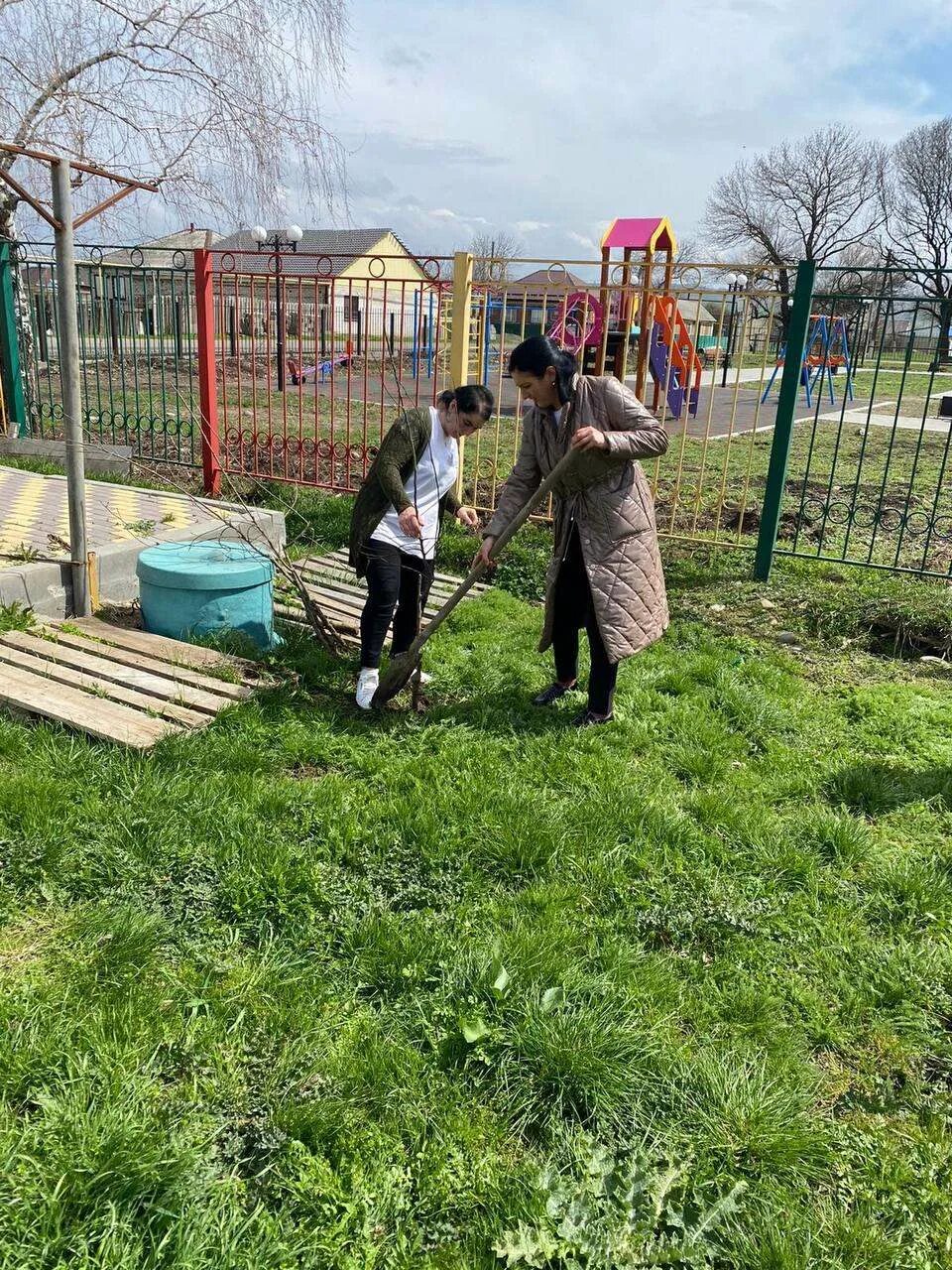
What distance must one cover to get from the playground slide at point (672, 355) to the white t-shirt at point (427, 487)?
3.45 metres

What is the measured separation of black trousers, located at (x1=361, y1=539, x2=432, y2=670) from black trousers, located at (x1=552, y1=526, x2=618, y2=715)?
0.66 m

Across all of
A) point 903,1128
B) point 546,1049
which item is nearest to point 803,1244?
point 903,1128

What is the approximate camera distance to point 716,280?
614 centimetres

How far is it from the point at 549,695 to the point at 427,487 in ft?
3.66

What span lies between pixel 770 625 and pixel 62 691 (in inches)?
154

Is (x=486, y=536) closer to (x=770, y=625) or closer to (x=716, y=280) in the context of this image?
(x=770, y=625)

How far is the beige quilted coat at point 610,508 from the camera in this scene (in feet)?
12.1

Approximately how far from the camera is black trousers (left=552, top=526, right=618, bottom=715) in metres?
4.00

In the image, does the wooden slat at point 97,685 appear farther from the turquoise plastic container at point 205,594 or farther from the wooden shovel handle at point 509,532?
the wooden shovel handle at point 509,532

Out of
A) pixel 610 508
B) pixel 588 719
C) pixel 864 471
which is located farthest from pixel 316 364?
pixel 864 471

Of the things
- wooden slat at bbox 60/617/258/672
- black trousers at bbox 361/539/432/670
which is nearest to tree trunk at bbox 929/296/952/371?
black trousers at bbox 361/539/432/670

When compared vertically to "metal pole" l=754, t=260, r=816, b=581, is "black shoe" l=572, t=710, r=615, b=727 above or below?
below

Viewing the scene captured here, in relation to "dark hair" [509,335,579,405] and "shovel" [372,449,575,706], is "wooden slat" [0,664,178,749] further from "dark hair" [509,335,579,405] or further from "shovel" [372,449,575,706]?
"dark hair" [509,335,579,405]

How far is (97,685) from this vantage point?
4.05m
